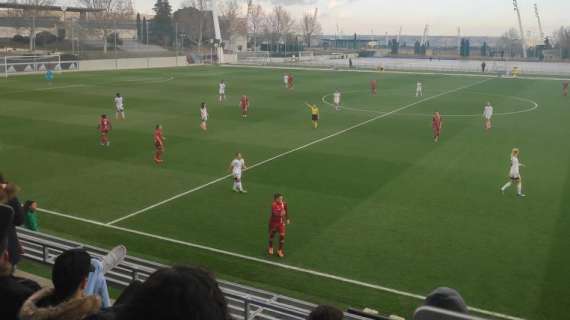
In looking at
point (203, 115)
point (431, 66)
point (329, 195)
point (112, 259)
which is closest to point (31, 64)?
point (203, 115)

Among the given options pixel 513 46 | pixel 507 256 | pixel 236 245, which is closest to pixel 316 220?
pixel 236 245

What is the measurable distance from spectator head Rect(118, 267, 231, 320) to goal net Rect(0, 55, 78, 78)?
64660mm

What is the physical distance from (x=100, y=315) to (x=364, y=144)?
25.5m

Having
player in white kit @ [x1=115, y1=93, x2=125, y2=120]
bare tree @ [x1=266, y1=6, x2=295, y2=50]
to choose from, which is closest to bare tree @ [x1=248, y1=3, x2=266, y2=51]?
bare tree @ [x1=266, y1=6, x2=295, y2=50]

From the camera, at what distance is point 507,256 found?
46.2 feet

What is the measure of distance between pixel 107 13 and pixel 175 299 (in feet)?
362

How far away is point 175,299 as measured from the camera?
2309 mm

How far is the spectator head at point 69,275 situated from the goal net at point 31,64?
62.9m

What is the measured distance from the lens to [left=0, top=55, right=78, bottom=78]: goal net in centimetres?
6091

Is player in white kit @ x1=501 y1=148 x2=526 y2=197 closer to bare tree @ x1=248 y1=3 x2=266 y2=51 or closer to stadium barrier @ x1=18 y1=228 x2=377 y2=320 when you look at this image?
stadium barrier @ x1=18 y1=228 x2=377 y2=320

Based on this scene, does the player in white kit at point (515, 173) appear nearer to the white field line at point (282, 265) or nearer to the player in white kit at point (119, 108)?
the white field line at point (282, 265)

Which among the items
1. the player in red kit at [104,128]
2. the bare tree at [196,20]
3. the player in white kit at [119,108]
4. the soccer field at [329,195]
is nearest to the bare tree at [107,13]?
the bare tree at [196,20]

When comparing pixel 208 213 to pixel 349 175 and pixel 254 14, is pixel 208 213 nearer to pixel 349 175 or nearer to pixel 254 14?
pixel 349 175

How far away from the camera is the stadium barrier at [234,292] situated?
7902mm
